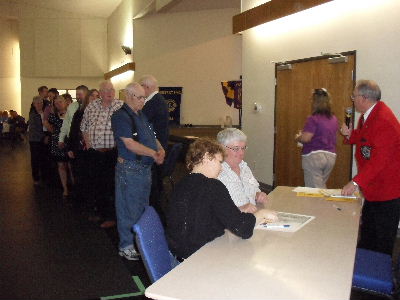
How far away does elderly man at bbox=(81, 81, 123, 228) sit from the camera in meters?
4.68

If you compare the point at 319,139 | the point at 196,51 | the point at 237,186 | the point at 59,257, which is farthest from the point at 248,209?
the point at 196,51

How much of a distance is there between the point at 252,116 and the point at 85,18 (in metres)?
12.8

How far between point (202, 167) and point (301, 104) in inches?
163

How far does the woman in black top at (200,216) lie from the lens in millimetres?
2119

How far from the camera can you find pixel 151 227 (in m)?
2.10

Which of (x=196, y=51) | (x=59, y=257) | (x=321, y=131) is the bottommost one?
(x=59, y=257)

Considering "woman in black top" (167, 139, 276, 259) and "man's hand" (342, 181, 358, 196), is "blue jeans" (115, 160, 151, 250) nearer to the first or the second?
"woman in black top" (167, 139, 276, 259)

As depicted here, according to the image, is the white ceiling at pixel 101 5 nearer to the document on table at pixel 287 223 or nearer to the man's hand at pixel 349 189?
the man's hand at pixel 349 189

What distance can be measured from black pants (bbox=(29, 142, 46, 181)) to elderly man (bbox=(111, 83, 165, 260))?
13.6ft

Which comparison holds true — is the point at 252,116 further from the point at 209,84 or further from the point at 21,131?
the point at 21,131

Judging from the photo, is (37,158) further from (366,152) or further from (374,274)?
(374,274)

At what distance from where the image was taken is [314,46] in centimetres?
573

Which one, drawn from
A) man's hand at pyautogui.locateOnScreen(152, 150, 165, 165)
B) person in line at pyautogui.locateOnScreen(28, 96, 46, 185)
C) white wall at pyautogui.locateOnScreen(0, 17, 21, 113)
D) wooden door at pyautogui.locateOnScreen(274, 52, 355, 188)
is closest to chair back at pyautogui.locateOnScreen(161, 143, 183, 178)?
man's hand at pyautogui.locateOnScreen(152, 150, 165, 165)

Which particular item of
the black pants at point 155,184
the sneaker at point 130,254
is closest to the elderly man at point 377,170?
the sneaker at point 130,254
